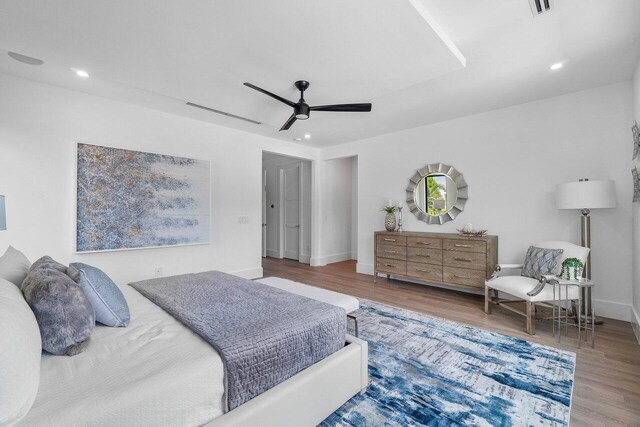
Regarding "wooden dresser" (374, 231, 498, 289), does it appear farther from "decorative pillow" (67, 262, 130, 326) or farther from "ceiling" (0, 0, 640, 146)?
"decorative pillow" (67, 262, 130, 326)

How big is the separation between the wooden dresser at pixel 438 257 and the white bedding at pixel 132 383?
134 inches

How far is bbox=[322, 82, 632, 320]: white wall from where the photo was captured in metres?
3.11

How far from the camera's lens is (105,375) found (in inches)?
43.0

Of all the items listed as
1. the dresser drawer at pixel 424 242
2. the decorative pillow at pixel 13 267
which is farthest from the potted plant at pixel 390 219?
the decorative pillow at pixel 13 267

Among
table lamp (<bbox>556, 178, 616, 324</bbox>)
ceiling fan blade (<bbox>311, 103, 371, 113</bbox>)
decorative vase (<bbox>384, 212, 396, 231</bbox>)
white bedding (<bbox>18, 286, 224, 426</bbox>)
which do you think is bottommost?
white bedding (<bbox>18, 286, 224, 426</bbox>)

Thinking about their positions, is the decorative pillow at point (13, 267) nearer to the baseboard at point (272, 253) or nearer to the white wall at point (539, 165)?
Result: the white wall at point (539, 165)

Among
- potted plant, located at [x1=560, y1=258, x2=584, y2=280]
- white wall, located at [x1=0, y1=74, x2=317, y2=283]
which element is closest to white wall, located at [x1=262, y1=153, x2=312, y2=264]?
white wall, located at [x1=0, y1=74, x2=317, y2=283]

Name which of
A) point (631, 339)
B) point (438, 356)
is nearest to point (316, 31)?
point (438, 356)

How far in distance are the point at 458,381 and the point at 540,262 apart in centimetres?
193

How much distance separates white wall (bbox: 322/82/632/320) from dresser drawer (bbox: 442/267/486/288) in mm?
560

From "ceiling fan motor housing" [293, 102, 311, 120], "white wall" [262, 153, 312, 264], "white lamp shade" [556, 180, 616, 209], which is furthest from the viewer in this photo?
"white wall" [262, 153, 312, 264]

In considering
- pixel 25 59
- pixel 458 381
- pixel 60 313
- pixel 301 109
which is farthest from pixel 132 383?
pixel 25 59

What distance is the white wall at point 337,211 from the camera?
6336 mm

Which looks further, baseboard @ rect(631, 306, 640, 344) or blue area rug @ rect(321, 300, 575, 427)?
baseboard @ rect(631, 306, 640, 344)
